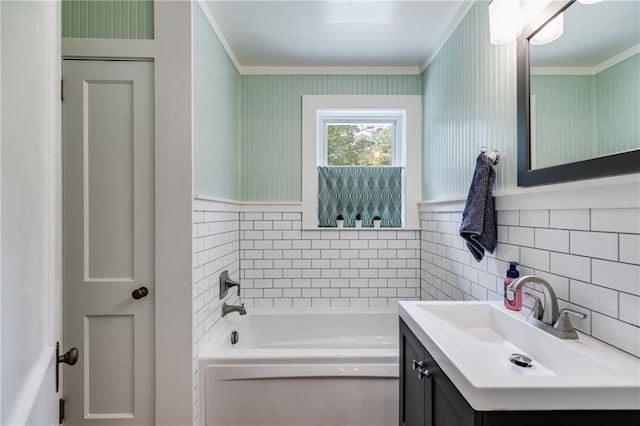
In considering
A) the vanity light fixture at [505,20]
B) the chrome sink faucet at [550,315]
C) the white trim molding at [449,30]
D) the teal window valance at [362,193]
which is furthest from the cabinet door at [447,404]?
the white trim molding at [449,30]

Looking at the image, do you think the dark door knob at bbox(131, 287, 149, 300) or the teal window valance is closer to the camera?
the dark door knob at bbox(131, 287, 149, 300)

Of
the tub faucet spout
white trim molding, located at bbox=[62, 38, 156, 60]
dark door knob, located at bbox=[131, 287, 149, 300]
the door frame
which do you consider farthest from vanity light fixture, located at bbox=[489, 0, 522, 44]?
the tub faucet spout

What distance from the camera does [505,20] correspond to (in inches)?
51.5

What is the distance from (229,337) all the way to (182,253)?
0.84 meters

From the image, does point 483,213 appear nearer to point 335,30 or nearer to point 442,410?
point 442,410

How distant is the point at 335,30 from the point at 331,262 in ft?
5.53

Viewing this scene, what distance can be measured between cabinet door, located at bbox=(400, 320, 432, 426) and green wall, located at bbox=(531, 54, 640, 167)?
2.78 ft

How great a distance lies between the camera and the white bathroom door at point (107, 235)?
1592 millimetres

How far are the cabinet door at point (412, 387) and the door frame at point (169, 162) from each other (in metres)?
1.04

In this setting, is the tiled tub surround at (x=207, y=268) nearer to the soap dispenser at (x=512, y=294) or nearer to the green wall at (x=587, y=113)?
the soap dispenser at (x=512, y=294)

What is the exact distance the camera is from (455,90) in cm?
197

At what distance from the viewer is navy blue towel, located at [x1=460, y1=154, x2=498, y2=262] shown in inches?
58.2

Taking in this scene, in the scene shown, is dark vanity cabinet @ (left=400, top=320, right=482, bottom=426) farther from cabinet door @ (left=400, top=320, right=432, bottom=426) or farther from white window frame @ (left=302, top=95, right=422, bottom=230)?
white window frame @ (left=302, top=95, right=422, bottom=230)

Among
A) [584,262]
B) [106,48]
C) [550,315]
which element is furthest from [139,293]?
[584,262]
